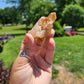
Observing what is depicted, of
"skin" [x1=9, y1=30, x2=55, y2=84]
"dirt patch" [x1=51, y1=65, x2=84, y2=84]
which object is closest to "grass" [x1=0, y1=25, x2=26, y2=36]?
"dirt patch" [x1=51, y1=65, x2=84, y2=84]

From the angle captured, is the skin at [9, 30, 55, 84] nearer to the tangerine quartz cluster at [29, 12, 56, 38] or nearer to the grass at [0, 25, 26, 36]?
the tangerine quartz cluster at [29, 12, 56, 38]

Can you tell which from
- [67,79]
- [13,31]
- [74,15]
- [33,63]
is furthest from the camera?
[13,31]

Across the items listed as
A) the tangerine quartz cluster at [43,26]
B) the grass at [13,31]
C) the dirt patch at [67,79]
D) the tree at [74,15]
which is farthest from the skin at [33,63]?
the tree at [74,15]

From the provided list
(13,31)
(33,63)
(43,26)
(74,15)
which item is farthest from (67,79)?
(13,31)

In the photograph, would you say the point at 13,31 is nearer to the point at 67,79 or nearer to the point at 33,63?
the point at 67,79

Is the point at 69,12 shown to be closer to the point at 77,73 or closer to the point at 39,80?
the point at 77,73

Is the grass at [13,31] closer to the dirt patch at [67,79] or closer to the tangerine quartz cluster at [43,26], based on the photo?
the dirt patch at [67,79]

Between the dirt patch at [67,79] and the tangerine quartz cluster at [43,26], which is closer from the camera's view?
the tangerine quartz cluster at [43,26]

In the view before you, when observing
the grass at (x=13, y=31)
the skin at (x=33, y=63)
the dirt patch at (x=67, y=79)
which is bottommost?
the grass at (x=13, y=31)

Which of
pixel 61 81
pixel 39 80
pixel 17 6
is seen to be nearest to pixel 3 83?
pixel 39 80
